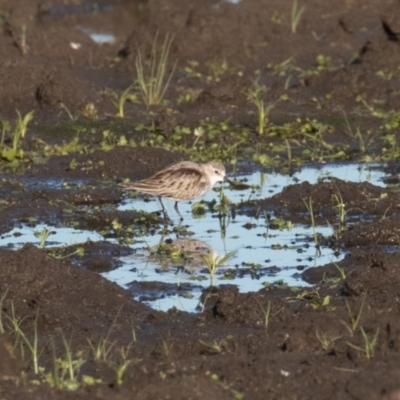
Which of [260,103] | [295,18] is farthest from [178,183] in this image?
[295,18]

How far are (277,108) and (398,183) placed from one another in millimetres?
3475

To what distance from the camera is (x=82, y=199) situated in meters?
12.8

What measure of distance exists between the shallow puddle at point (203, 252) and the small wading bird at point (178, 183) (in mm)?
232

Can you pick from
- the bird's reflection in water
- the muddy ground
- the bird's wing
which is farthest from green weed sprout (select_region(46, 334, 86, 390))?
the bird's wing

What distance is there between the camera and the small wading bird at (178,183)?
1223 centimetres

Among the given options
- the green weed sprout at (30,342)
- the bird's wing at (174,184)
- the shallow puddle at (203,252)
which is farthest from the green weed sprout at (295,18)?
the green weed sprout at (30,342)

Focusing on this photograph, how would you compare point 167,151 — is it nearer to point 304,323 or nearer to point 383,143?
point 383,143

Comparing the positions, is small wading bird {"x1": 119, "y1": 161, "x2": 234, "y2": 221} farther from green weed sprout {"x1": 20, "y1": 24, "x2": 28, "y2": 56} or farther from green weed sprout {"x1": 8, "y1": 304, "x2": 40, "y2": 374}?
green weed sprout {"x1": 20, "y1": 24, "x2": 28, "y2": 56}

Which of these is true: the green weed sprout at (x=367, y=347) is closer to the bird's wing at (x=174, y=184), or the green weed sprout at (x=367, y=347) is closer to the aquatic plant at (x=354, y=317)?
the aquatic plant at (x=354, y=317)

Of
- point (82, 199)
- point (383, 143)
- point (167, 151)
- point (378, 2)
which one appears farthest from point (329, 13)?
point (82, 199)

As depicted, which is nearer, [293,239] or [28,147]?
[293,239]

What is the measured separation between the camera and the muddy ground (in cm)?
710

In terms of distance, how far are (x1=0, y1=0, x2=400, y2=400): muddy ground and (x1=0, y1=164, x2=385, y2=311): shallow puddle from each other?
23cm

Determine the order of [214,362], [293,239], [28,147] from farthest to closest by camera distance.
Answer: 1. [28,147]
2. [293,239]
3. [214,362]
